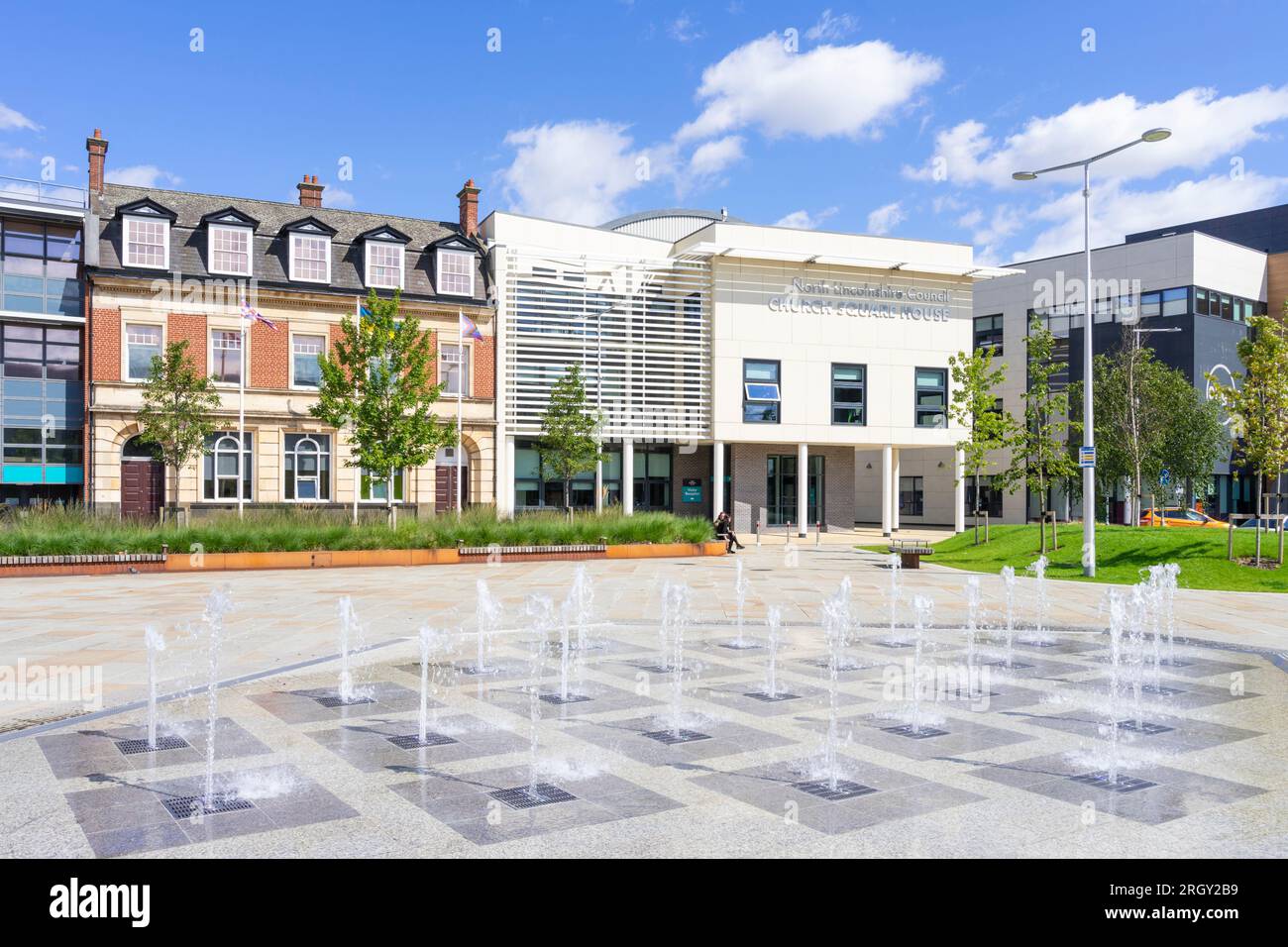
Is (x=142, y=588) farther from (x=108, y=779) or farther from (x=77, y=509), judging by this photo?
(x=108, y=779)

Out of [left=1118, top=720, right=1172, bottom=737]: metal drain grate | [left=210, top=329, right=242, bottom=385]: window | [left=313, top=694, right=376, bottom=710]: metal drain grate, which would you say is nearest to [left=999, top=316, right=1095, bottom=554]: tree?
[left=1118, top=720, right=1172, bottom=737]: metal drain grate

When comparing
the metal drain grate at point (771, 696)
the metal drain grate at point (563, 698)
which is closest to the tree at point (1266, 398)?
the metal drain grate at point (771, 696)

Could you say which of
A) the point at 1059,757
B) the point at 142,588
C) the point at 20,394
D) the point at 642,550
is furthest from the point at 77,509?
the point at 1059,757

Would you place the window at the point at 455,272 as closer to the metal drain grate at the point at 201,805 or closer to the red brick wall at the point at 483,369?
the red brick wall at the point at 483,369

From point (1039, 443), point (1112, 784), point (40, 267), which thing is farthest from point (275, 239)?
point (1112, 784)

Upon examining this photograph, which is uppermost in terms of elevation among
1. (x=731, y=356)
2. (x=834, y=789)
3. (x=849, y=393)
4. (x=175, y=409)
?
(x=731, y=356)

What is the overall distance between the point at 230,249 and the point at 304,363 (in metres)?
4.89

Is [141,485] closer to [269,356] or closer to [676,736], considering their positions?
[269,356]

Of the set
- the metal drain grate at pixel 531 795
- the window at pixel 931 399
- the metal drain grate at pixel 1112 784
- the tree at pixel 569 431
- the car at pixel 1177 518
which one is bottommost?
the metal drain grate at pixel 1112 784

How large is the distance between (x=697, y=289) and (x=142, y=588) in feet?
94.6

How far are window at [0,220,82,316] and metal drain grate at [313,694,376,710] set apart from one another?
103 feet

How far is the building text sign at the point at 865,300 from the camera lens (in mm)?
44188

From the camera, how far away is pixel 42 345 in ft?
114

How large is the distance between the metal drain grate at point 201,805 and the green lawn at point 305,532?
19.3m
